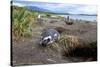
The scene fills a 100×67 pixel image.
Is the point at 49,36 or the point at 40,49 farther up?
the point at 49,36

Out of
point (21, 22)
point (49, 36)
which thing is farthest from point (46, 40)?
point (21, 22)

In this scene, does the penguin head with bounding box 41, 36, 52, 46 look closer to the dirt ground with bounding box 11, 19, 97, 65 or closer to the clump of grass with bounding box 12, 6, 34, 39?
the dirt ground with bounding box 11, 19, 97, 65

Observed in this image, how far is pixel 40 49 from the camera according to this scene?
6.84 ft

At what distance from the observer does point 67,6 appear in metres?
2.21

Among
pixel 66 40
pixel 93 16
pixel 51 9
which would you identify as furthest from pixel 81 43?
pixel 51 9

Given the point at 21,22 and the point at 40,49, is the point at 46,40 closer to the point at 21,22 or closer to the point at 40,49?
the point at 40,49

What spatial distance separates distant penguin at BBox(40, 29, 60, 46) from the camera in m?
2.10

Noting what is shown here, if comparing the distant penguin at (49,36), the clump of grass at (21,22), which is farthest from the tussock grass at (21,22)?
the distant penguin at (49,36)

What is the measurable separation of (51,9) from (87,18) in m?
0.47

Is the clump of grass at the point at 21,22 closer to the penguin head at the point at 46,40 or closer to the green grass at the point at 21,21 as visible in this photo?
the green grass at the point at 21,21

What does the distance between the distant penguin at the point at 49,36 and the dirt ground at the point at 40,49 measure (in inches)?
1.8

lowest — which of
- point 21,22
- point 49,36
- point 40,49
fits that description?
point 40,49

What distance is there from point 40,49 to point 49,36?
181mm

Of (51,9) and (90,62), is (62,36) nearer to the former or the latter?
(51,9)
